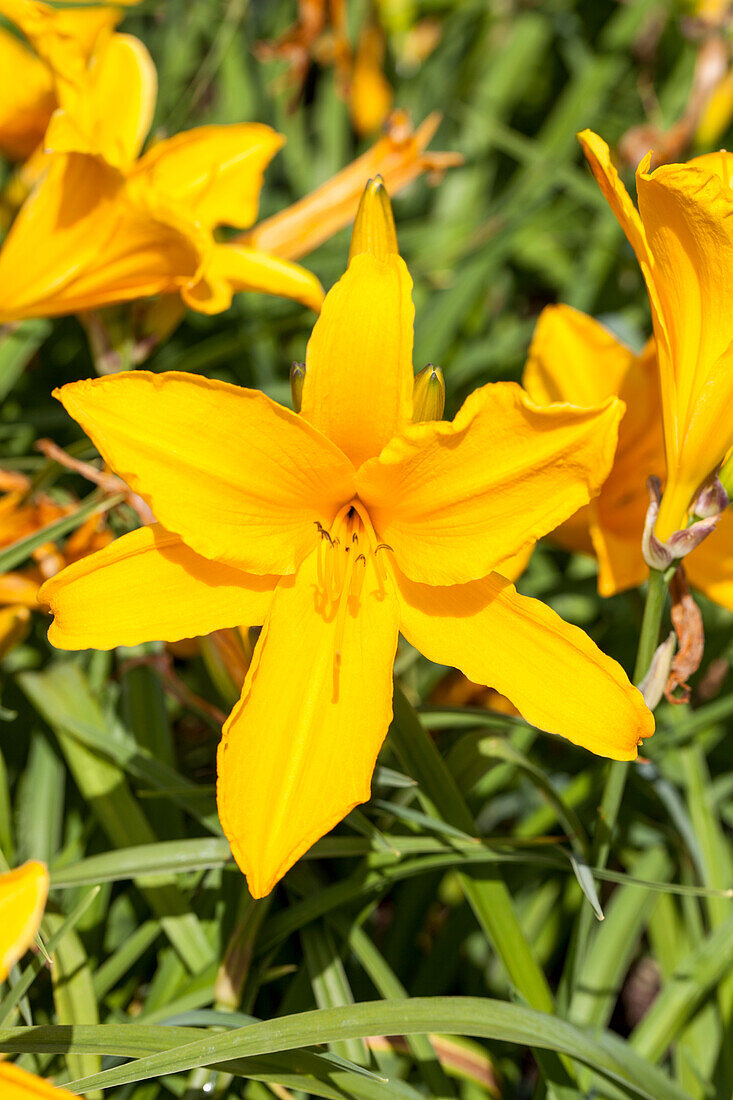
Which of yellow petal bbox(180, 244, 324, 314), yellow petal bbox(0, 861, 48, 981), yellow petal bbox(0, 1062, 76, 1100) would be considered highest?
yellow petal bbox(180, 244, 324, 314)

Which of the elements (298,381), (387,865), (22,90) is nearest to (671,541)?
(298,381)

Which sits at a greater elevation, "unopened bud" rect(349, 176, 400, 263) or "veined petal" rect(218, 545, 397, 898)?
"unopened bud" rect(349, 176, 400, 263)

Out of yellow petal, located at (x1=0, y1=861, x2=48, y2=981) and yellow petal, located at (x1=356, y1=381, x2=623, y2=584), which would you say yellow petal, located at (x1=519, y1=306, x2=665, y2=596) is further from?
yellow petal, located at (x1=0, y1=861, x2=48, y2=981)

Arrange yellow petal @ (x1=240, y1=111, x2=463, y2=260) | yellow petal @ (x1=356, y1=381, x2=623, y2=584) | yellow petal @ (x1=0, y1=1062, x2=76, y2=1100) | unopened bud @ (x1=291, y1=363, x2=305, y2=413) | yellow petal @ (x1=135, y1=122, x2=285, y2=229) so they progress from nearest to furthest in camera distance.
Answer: yellow petal @ (x1=0, y1=1062, x2=76, y2=1100) < yellow petal @ (x1=356, y1=381, x2=623, y2=584) < unopened bud @ (x1=291, y1=363, x2=305, y2=413) < yellow petal @ (x1=135, y1=122, x2=285, y2=229) < yellow petal @ (x1=240, y1=111, x2=463, y2=260)

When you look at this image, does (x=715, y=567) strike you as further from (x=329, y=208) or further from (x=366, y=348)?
(x=329, y=208)

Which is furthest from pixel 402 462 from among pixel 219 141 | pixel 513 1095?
pixel 513 1095

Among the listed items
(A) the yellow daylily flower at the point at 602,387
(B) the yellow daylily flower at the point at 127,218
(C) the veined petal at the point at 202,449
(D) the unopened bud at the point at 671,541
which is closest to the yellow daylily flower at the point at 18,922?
(C) the veined petal at the point at 202,449

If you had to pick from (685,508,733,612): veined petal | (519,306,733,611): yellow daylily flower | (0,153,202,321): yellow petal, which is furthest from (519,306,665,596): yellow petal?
(0,153,202,321): yellow petal
